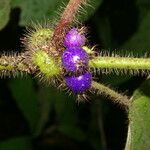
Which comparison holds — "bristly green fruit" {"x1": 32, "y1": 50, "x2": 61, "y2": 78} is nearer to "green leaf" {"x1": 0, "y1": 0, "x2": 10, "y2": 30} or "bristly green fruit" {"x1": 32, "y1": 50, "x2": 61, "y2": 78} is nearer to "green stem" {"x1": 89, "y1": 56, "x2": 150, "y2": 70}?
"green stem" {"x1": 89, "y1": 56, "x2": 150, "y2": 70}

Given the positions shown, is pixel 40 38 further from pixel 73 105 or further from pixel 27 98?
pixel 73 105

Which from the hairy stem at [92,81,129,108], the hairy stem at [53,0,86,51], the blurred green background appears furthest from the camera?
the blurred green background

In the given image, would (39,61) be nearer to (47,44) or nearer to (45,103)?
(47,44)

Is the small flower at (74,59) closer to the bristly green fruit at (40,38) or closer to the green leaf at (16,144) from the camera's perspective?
the bristly green fruit at (40,38)

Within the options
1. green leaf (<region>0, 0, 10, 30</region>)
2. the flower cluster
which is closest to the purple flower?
the flower cluster

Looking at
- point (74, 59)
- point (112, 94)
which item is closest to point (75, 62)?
point (74, 59)

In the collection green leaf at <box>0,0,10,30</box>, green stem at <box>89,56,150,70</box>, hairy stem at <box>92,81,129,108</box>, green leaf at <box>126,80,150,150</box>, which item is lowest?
green leaf at <box>126,80,150,150</box>

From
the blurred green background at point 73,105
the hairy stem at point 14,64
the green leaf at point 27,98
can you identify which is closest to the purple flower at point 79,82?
the hairy stem at point 14,64

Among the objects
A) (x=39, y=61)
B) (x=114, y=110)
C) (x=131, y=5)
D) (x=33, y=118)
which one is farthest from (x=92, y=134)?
(x=39, y=61)
